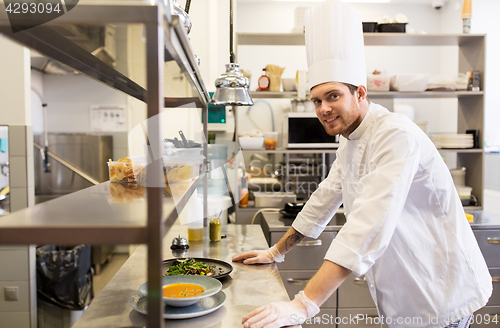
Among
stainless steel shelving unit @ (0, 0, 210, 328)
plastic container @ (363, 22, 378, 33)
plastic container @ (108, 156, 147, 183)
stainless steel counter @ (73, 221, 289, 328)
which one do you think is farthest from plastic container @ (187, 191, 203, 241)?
plastic container @ (363, 22, 378, 33)

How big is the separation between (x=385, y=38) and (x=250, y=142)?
1.42 metres

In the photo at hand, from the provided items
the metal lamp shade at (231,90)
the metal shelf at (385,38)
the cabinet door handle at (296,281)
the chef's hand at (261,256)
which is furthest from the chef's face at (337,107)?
the metal shelf at (385,38)

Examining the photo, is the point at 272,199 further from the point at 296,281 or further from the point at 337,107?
the point at 337,107

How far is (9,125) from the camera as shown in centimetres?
280

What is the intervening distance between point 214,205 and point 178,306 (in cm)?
187

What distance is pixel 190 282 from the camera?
130 centimetres

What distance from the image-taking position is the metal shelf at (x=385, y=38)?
10.2ft

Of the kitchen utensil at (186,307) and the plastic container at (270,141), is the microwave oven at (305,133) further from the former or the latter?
the kitchen utensil at (186,307)

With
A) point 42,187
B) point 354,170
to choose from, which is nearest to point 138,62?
point 354,170

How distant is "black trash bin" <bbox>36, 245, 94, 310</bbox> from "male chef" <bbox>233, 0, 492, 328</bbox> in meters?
2.07

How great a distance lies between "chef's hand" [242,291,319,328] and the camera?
3.51 ft

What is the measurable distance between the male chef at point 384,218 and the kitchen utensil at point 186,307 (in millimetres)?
134

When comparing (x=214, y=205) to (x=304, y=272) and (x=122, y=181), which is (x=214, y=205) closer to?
(x=304, y=272)

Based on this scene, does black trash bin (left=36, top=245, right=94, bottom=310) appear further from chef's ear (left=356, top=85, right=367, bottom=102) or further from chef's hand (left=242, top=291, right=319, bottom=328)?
chef's ear (left=356, top=85, right=367, bottom=102)
